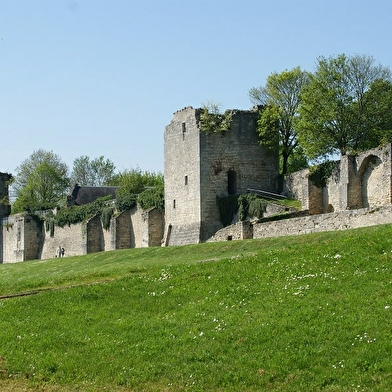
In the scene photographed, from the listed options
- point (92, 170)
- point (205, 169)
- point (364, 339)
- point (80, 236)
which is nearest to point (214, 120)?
point (205, 169)

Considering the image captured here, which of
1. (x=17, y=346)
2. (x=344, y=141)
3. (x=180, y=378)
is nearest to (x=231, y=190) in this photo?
(x=344, y=141)

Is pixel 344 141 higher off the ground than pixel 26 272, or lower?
higher

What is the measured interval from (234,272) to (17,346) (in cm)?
586

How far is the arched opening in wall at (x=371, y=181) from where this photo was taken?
3697 centimetres

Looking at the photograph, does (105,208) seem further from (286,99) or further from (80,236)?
(286,99)

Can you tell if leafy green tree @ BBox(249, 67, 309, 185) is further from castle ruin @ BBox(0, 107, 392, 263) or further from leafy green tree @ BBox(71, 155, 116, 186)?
leafy green tree @ BBox(71, 155, 116, 186)

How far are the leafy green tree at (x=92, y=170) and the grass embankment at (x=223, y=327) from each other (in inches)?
3182

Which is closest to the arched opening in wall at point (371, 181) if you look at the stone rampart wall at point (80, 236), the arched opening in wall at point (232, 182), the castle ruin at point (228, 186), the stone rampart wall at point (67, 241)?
the castle ruin at point (228, 186)

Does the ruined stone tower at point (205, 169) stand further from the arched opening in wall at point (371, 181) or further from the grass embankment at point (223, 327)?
the grass embankment at point (223, 327)

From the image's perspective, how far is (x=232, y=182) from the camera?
4422 cm

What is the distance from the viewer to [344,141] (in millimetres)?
43156

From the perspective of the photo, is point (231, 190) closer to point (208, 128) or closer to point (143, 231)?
point (208, 128)

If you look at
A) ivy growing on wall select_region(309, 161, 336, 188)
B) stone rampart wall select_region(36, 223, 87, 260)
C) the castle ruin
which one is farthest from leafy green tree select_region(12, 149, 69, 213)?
ivy growing on wall select_region(309, 161, 336, 188)

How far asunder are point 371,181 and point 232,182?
353 inches
